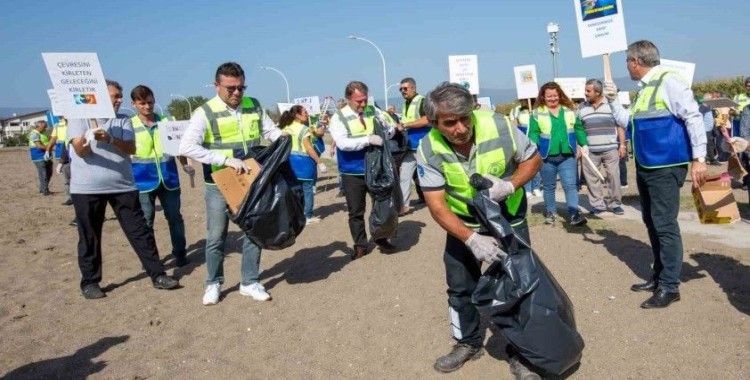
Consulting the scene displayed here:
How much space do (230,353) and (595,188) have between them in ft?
17.5

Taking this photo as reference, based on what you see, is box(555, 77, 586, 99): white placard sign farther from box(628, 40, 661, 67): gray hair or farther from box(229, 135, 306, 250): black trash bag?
box(229, 135, 306, 250): black trash bag

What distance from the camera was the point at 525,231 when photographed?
10.9ft

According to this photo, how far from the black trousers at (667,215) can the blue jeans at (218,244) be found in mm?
3247

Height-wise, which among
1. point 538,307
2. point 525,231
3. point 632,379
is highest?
point 525,231

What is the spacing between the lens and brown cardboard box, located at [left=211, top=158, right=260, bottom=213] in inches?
183

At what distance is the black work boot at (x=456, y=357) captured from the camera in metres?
3.53

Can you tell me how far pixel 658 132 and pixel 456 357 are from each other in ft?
7.09

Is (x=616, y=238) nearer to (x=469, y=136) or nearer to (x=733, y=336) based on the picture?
(x=733, y=336)

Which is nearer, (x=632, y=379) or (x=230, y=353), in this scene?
(x=632, y=379)

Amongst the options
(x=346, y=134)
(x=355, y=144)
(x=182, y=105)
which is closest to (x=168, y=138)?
(x=346, y=134)

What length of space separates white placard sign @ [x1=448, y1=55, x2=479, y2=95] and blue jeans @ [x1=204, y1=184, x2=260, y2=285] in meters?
5.79

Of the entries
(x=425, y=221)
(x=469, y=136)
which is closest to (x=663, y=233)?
(x=469, y=136)

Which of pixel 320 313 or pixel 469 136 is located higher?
pixel 469 136

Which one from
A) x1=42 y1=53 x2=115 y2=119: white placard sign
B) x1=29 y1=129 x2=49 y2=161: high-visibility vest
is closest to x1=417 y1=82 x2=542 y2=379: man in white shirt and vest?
x1=42 y1=53 x2=115 y2=119: white placard sign
